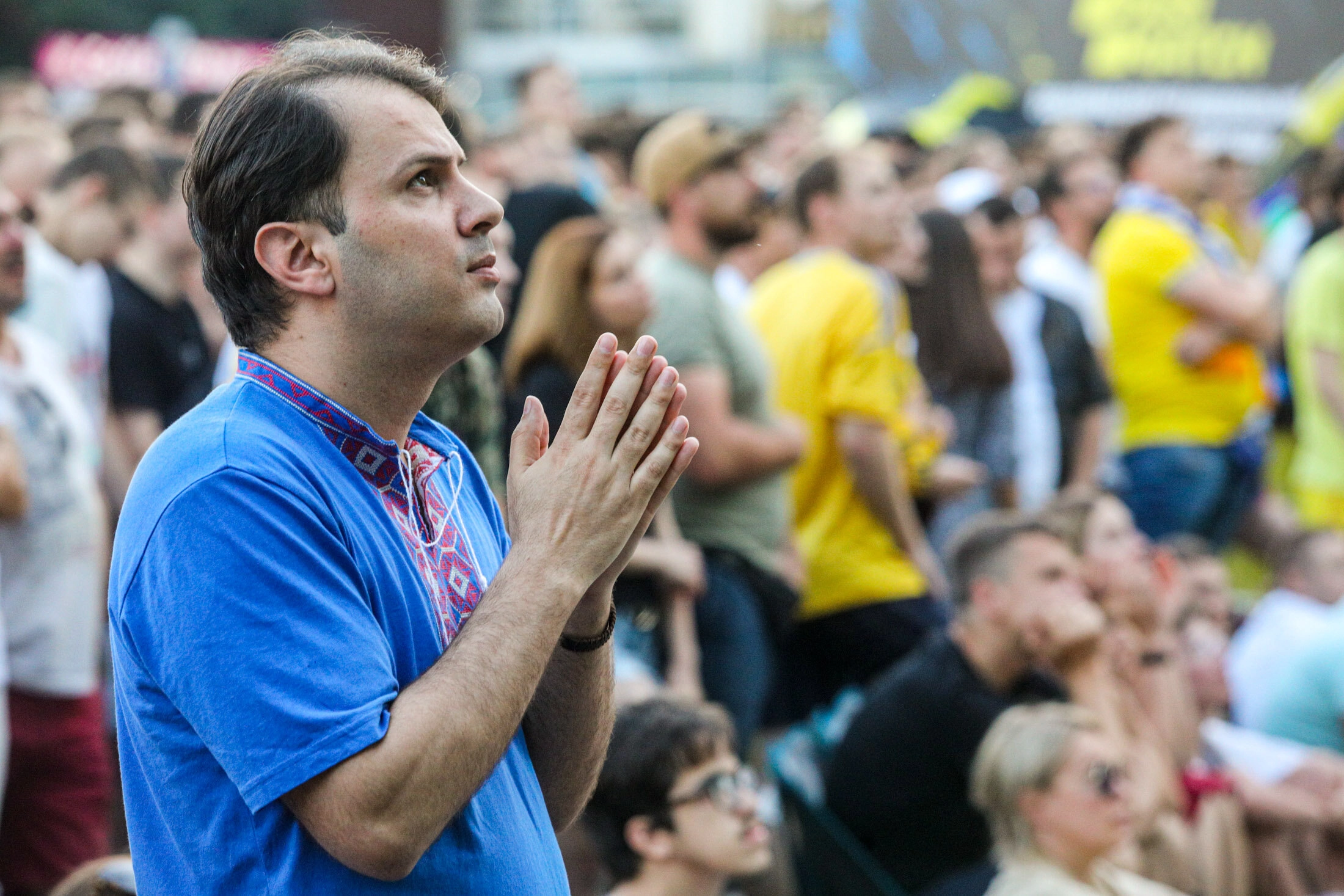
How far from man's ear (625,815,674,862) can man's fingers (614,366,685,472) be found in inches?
72.4

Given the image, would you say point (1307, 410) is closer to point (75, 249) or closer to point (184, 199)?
point (75, 249)

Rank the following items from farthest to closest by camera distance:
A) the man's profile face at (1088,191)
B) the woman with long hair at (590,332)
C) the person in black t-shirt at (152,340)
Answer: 1. the man's profile face at (1088,191)
2. the person in black t-shirt at (152,340)
3. the woman with long hair at (590,332)

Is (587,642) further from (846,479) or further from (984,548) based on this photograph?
(846,479)

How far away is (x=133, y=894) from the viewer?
2070 mm

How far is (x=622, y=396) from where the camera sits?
4.37 ft

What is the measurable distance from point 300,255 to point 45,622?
232 cm

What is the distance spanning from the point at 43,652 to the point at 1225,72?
11.9 meters

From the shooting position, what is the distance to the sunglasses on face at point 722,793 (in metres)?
3.05

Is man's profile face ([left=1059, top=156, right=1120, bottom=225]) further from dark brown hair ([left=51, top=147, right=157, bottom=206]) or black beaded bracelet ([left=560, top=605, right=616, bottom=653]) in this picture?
black beaded bracelet ([left=560, top=605, right=616, bottom=653])

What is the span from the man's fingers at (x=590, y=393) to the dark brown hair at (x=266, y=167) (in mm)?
246

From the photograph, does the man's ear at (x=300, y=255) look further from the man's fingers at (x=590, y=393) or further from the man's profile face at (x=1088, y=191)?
the man's profile face at (x=1088, y=191)

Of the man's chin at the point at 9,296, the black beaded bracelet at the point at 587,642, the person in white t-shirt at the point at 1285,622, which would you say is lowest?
the person in white t-shirt at the point at 1285,622

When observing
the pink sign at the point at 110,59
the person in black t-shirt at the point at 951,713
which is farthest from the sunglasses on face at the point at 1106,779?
the pink sign at the point at 110,59

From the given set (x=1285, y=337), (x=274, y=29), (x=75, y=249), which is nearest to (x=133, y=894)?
(x=75, y=249)
